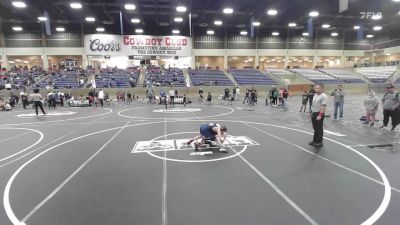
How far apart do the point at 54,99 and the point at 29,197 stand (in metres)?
20.8

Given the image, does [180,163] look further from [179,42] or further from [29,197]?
[179,42]

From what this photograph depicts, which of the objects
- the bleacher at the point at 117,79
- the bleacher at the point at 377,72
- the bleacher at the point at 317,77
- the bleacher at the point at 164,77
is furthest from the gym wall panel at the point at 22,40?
the bleacher at the point at 377,72

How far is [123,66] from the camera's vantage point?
4606cm

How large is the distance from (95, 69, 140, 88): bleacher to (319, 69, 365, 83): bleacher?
3081 cm

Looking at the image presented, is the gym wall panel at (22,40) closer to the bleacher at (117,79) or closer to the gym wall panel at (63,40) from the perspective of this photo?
the gym wall panel at (63,40)

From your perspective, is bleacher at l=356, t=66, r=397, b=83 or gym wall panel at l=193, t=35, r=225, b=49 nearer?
bleacher at l=356, t=66, r=397, b=83

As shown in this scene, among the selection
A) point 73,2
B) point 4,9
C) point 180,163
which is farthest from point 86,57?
point 180,163

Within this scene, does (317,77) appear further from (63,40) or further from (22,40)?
(22,40)

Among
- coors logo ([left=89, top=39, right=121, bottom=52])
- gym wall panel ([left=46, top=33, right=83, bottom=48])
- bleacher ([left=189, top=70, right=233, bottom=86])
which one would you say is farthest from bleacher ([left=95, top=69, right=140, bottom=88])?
gym wall panel ([left=46, top=33, right=83, bottom=48])

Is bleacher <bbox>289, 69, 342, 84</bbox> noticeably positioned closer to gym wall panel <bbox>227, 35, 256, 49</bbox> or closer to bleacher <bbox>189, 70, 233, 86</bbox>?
gym wall panel <bbox>227, 35, 256, 49</bbox>

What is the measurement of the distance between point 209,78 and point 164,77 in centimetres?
599

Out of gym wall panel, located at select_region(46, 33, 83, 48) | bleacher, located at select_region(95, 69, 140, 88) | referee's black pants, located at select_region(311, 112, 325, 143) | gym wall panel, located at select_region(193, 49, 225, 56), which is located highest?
gym wall panel, located at select_region(46, 33, 83, 48)

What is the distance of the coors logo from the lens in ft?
139

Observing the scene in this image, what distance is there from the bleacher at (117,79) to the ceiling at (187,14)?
7045 millimetres
